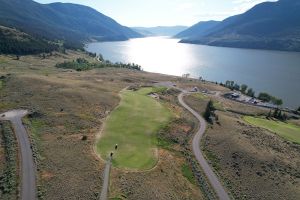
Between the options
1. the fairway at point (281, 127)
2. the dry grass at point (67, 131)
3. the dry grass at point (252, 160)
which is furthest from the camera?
the fairway at point (281, 127)

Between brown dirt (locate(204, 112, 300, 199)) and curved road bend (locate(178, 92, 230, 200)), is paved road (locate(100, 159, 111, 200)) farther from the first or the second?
brown dirt (locate(204, 112, 300, 199))

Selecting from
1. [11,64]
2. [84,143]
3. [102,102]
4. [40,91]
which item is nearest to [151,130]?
[84,143]

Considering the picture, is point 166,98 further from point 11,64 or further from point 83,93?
point 11,64

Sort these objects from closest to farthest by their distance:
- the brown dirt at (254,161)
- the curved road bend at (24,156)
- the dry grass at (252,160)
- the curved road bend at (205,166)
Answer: the curved road bend at (24,156) < the curved road bend at (205,166) < the brown dirt at (254,161) < the dry grass at (252,160)

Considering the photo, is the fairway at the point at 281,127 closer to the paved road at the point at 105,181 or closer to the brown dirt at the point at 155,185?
the brown dirt at the point at 155,185

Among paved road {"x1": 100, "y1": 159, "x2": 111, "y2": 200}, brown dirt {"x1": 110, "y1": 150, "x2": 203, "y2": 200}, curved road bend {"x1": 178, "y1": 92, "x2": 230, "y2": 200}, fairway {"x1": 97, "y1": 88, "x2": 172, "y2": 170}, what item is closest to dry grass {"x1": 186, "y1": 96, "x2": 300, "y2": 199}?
curved road bend {"x1": 178, "y1": 92, "x2": 230, "y2": 200}

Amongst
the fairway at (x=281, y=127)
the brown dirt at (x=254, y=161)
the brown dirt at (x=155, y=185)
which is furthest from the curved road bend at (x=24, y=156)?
the fairway at (x=281, y=127)

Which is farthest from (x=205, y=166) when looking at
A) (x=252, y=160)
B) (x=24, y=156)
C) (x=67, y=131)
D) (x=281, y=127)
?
(x=281, y=127)
